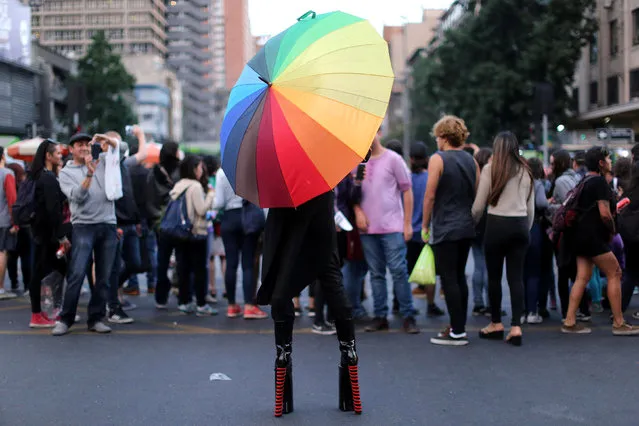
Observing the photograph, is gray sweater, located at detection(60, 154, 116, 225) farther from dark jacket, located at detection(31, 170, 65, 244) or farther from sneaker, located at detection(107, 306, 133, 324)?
sneaker, located at detection(107, 306, 133, 324)

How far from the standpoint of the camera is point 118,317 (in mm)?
9250

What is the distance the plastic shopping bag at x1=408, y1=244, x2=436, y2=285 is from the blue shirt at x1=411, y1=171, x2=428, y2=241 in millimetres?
2142

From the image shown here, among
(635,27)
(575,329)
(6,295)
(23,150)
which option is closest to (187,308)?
(6,295)

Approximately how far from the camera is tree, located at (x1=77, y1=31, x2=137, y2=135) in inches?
2613

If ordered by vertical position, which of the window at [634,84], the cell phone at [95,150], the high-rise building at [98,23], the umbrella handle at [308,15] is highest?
the high-rise building at [98,23]

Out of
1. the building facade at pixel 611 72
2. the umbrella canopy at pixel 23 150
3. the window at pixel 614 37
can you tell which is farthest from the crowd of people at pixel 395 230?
the window at pixel 614 37

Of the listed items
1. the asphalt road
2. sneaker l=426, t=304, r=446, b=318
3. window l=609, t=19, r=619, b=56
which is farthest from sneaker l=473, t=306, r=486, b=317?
window l=609, t=19, r=619, b=56

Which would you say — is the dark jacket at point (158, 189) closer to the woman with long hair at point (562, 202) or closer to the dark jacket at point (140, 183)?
the dark jacket at point (140, 183)

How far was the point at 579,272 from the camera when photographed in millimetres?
8203

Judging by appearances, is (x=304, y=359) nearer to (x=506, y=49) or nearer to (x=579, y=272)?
(x=579, y=272)

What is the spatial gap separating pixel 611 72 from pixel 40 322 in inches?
1381

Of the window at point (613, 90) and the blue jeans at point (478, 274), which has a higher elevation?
the window at point (613, 90)

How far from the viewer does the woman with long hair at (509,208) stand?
762cm

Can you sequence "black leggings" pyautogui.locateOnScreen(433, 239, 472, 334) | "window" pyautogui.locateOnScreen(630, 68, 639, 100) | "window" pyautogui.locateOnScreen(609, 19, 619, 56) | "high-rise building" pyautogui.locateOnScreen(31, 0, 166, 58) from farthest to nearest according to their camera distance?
"high-rise building" pyautogui.locateOnScreen(31, 0, 166, 58) → "window" pyautogui.locateOnScreen(609, 19, 619, 56) → "window" pyautogui.locateOnScreen(630, 68, 639, 100) → "black leggings" pyautogui.locateOnScreen(433, 239, 472, 334)
